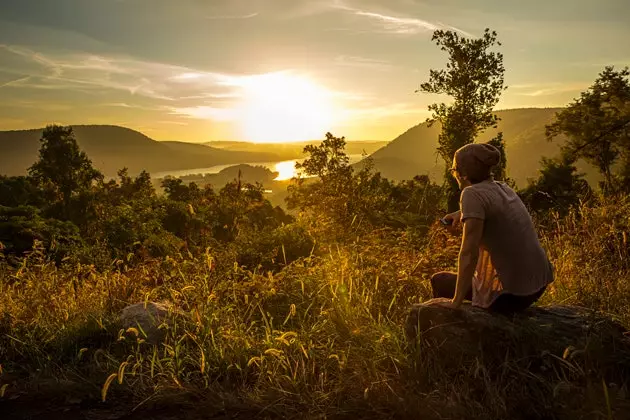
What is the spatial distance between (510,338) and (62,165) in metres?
49.3

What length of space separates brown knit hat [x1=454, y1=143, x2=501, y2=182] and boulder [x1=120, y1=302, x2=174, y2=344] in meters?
2.99

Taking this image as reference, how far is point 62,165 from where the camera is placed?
45.8 m

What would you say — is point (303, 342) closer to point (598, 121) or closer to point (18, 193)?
point (18, 193)

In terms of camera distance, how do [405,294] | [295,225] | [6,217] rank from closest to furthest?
[405,294]
[295,225]
[6,217]

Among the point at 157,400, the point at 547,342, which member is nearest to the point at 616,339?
the point at 547,342

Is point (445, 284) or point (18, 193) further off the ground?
point (445, 284)

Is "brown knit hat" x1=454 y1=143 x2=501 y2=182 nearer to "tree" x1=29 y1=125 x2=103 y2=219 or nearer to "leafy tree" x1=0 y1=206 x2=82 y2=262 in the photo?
"leafy tree" x1=0 y1=206 x2=82 y2=262

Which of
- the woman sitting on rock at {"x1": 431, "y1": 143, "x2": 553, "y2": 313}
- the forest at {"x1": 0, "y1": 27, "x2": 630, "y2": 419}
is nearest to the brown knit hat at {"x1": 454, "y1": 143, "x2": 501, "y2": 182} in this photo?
the woman sitting on rock at {"x1": 431, "y1": 143, "x2": 553, "y2": 313}

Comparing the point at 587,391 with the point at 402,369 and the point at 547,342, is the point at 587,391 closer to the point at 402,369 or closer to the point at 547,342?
the point at 547,342

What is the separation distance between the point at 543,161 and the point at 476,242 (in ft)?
174

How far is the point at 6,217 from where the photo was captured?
1816 centimetres

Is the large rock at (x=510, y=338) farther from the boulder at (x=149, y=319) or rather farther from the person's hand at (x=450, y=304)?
the boulder at (x=149, y=319)

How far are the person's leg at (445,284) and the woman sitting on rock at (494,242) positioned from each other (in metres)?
0.37

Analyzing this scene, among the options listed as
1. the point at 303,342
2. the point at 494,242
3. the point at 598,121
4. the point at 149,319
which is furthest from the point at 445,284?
the point at 598,121
